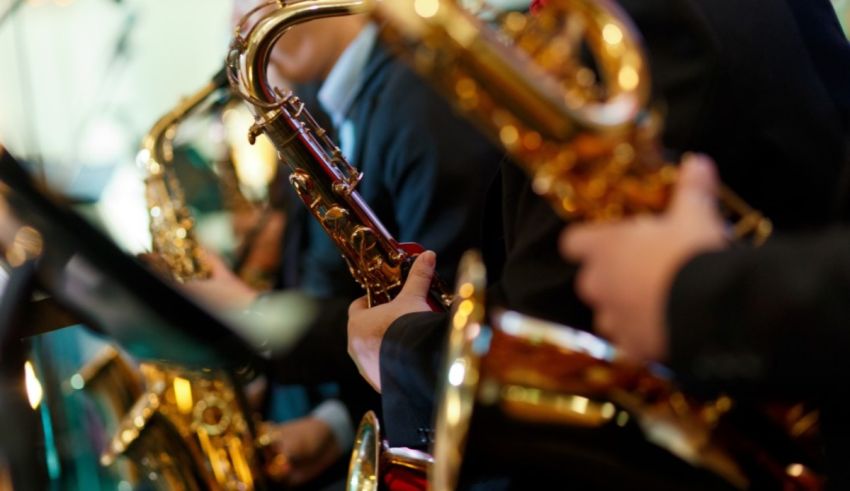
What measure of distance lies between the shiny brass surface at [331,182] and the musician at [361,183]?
46cm

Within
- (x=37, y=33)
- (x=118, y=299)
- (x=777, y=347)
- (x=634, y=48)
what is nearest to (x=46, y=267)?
(x=118, y=299)

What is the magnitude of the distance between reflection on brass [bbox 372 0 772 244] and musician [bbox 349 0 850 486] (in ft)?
0.43

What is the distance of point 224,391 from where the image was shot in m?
2.55

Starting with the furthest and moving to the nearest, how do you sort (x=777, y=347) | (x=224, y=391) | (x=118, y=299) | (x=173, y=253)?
(x=173, y=253) → (x=224, y=391) → (x=118, y=299) → (x=777, y=347)

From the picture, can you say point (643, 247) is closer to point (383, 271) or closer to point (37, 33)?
point (383, 271)

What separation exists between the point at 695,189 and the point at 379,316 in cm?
67

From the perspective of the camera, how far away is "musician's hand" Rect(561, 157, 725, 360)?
1001mm

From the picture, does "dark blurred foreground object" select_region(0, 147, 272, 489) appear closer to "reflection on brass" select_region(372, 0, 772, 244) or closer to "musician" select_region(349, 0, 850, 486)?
"musician" select_region(349, 0, 850, 486)

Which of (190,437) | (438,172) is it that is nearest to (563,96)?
(438,172)

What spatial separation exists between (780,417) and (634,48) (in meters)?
0.43

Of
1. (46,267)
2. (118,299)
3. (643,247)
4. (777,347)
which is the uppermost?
(46,267)

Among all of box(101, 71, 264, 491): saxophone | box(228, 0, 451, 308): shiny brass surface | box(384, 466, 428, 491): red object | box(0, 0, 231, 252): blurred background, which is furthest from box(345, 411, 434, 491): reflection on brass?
box(0, 0, 231, 252): blurred background

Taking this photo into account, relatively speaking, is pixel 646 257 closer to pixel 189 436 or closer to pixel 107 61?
pixel 189 436

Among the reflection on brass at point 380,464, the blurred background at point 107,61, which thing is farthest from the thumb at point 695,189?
the blurred background at point 107,61
